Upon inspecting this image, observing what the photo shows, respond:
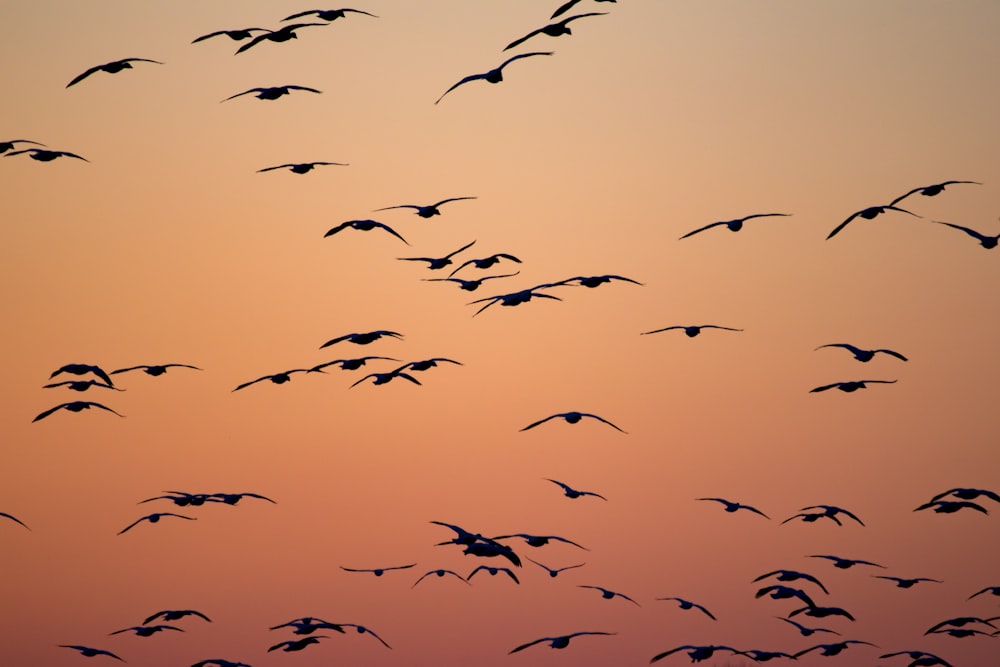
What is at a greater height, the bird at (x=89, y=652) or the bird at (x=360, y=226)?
Result: the bird at (x=360, y=226)

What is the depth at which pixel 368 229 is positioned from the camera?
214 feet

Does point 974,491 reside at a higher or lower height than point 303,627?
higher

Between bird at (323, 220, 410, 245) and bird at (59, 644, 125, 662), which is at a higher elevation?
bird at (323, 220, 410, 245)

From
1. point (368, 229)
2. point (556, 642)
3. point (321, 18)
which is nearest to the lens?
point (321, 18)

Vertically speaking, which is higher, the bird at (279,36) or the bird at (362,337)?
the bird at (279,36)

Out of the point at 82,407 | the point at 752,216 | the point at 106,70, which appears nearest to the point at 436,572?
the point at 82,407

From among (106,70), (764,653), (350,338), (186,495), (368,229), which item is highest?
(106,70)

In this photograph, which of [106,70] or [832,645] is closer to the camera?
[106,70]

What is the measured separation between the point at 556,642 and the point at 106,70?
28.4 metres

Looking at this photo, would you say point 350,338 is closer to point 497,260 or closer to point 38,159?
point 497,260

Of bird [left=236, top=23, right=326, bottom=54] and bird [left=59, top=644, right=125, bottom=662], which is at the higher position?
bird [left=236, top=23, right=326, bottom=54]

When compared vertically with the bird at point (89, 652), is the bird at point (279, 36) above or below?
above

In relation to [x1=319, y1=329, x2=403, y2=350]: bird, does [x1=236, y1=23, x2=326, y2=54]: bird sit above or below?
above

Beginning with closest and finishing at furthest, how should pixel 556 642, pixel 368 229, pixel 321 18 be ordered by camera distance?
pixel 321 18 < pixel 368 229 < pixel 556 642
